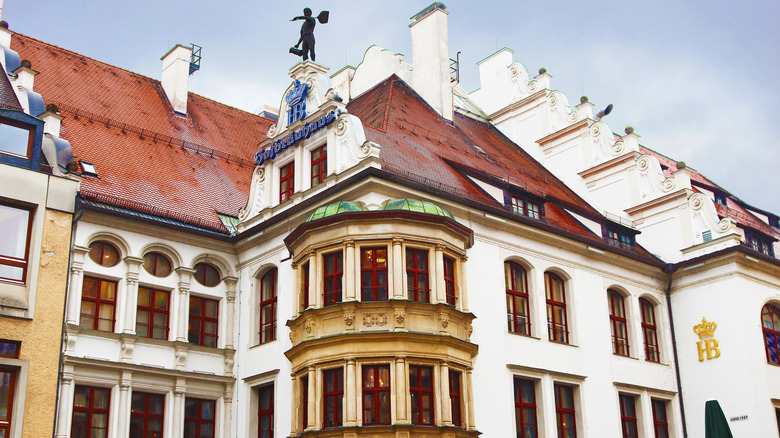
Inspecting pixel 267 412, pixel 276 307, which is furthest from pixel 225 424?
pixel 276 307

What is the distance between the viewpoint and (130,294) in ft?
85.8

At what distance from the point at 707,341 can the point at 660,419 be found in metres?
2.88

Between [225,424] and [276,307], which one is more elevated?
[276,307]

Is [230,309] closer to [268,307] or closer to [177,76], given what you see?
[268,307]

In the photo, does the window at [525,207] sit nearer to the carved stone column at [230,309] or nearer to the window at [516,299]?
the window at [516,299]

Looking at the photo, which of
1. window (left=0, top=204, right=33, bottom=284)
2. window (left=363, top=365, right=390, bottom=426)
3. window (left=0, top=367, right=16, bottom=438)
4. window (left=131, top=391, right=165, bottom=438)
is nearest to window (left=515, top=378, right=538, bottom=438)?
window (left=363, top=365, right=390, bottom=426)

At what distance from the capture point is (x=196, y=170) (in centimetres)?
3127

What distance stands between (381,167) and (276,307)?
5233 mm

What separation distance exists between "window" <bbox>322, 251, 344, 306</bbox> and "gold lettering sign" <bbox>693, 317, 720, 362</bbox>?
12948 millimetres

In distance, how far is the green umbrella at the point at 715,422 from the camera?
A: 23.8m

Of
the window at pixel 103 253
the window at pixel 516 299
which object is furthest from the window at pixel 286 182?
the window at pixel 516 299

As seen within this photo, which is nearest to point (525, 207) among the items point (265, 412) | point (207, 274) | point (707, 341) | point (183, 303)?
point (707, 341)

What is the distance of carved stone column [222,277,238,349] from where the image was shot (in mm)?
27891

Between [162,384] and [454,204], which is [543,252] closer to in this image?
[454,204]
